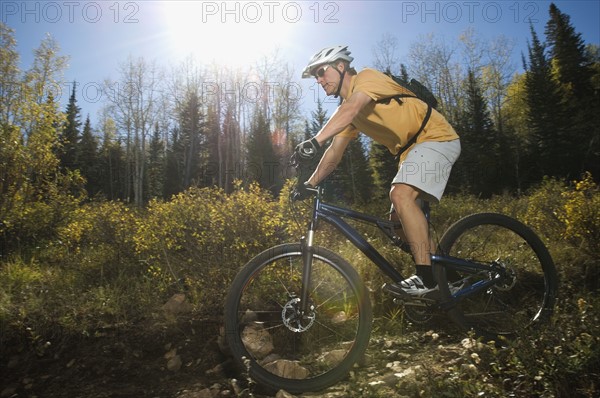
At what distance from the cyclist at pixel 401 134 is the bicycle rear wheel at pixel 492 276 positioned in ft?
1.06

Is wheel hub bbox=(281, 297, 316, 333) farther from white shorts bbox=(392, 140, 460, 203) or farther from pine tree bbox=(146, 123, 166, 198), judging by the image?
pine tree bbox=(146, 123, 166, 198)

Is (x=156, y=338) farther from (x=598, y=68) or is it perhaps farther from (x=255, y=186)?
(x=598, y=68)

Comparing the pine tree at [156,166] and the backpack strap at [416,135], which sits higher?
the pine tree at [156,166]

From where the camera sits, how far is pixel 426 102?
2898 mm

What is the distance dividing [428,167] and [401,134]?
336mm

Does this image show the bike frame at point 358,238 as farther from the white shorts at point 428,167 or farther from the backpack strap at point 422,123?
the backpack strap at point 422,123

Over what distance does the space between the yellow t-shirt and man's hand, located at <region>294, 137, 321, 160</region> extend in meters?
0.57

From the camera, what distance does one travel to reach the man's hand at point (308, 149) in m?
2.43

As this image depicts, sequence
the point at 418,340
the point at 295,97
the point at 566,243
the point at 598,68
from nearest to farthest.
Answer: the point at 418,340, the point at 566,243, the point at 295,97, the point at 598,68

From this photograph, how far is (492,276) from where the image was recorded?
3.05 metres

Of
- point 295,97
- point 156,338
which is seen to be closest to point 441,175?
point 156,338

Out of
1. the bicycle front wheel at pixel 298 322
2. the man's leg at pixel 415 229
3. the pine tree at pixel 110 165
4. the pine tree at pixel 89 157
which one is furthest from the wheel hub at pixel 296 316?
the pine tree at pixel 110 165

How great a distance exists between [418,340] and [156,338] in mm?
2424

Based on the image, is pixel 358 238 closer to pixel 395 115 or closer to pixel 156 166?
pixel 395 115
